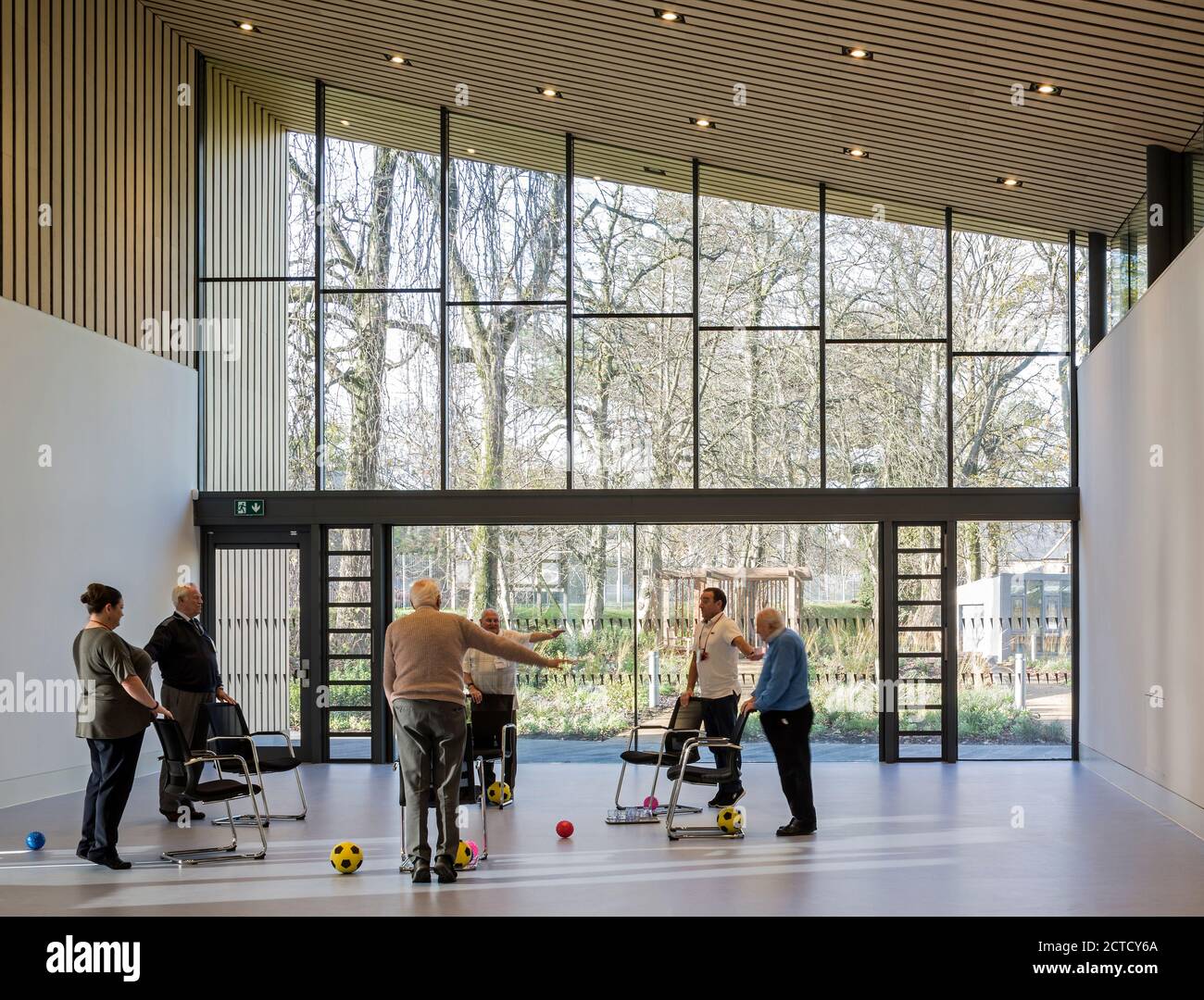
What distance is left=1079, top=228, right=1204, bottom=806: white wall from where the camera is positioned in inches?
311

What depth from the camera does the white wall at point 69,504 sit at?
357 inches

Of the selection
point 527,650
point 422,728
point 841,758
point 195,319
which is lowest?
point 841,758

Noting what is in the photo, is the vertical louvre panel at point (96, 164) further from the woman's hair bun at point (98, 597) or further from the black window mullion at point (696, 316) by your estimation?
the black window mullion at point (696, 316)

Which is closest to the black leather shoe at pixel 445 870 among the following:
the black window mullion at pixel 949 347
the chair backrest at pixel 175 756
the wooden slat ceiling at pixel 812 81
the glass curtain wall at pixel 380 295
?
the chair backrest at pixel 175 756

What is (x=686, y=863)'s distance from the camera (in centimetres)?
Result: 697

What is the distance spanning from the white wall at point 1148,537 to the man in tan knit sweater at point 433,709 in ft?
14.1

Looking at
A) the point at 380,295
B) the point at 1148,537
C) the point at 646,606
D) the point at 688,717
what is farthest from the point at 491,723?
the point at 380,295

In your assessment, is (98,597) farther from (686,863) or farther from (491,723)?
(686,863)

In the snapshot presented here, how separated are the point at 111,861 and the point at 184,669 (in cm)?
155

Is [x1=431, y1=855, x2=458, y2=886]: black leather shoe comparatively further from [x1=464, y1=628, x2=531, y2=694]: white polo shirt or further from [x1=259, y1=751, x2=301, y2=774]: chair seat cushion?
[x1=464, y1=628, x2=531, y2=694]: white polo shirt

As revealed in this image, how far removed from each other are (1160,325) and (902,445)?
3220mm
